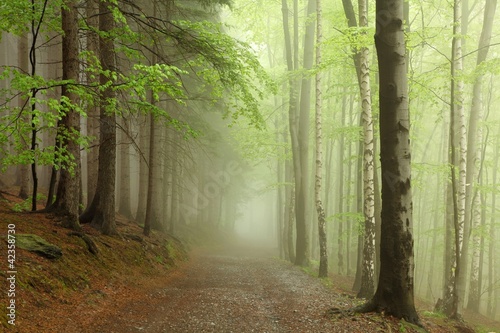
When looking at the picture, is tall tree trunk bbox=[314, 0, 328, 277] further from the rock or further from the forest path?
the rock

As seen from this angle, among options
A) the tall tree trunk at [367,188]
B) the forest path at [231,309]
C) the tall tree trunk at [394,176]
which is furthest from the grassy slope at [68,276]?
the tall tree trunk at [367,188]

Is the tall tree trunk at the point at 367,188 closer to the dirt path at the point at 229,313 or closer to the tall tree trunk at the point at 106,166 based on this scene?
the dirt path at the point at 229,313

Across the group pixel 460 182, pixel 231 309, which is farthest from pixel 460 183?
pixel 231 309

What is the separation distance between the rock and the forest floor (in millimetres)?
151

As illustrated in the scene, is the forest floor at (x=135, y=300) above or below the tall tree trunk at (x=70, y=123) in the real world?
below

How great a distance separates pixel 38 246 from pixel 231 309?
4350 millimetres

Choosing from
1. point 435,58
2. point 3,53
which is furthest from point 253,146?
point 3,53

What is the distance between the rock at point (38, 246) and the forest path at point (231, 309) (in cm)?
192

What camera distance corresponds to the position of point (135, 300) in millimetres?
7910

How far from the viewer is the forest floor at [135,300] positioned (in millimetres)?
5872

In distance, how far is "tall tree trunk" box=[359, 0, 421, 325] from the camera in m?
6.60

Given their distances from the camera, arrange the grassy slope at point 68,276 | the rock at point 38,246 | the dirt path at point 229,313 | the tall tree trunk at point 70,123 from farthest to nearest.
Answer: the tall tree trunk at point 70,123 < the rock at point 38,246 < the dirt path at point 229,313 < the grassy slope at point 68,276

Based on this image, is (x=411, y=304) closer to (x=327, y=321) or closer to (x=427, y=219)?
(x=327, y=321)

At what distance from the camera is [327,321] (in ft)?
22.4
